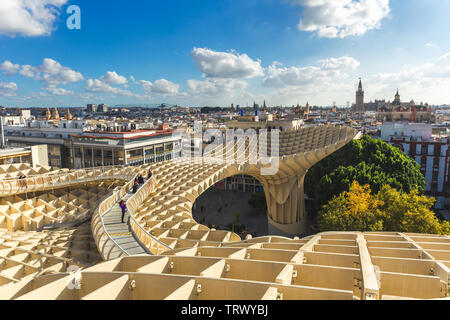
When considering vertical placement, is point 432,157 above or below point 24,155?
below

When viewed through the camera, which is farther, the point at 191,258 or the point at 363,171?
the point at 363,171

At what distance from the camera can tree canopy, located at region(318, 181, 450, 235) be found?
59.0 ft

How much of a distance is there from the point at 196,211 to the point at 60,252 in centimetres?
3196

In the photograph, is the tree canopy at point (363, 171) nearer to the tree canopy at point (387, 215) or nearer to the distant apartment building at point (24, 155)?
the tree canopy at point (387, 215)

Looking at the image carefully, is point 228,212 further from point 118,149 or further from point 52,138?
point 52,138

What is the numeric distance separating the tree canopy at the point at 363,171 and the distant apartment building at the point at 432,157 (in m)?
9.71

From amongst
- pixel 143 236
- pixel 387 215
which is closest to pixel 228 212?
pixel 387 215

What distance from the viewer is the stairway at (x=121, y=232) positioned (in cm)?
1010

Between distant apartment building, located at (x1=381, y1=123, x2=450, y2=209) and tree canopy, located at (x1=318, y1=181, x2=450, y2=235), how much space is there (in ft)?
81.8

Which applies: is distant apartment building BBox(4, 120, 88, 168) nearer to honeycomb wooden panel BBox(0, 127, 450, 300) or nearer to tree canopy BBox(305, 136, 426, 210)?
honeycomb wooden panel BBox(0, 127, 450, 300)

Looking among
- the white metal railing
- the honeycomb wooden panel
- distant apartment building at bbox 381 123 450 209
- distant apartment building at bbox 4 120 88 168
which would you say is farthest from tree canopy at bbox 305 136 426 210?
distant apartment building at bbox 4 120 88 168

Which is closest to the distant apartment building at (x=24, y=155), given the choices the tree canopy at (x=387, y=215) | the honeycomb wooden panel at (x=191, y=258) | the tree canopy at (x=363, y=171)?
the honeycomb wooden panel at (x=191, y=258)

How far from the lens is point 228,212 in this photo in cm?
4231

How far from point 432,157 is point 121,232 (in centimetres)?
4392
